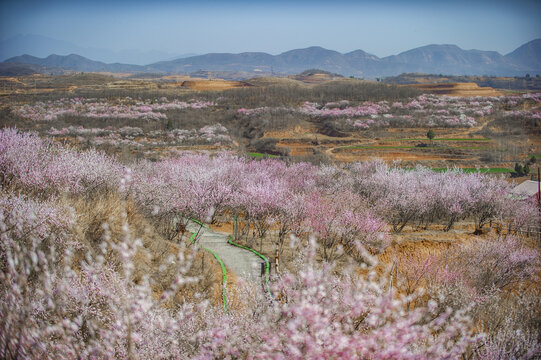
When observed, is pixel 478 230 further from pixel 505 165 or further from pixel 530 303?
pixel 505 165

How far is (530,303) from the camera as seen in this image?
1166cm

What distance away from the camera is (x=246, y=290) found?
740cm

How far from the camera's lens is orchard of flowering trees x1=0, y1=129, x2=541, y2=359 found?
4.40 metres

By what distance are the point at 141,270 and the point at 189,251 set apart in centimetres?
370

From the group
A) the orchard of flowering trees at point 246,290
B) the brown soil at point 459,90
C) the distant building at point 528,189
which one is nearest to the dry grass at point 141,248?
the orchard of flowering trees at point 246,290

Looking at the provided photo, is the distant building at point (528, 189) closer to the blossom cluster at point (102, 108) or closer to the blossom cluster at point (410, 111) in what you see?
the blossom cluster at point (410, 111)

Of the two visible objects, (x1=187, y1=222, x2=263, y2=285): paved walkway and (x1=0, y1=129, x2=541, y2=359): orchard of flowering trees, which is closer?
(x1=0, y1=129, x2=541, y2=359): orchard of flowering trees

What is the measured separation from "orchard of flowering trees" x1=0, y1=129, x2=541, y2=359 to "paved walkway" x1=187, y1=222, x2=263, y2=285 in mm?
1431

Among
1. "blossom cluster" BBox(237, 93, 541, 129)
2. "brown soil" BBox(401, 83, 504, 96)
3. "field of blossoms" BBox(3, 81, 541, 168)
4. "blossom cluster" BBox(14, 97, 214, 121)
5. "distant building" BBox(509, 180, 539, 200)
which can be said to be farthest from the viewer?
"brown soil" BBox(401, 83, 504, 96)

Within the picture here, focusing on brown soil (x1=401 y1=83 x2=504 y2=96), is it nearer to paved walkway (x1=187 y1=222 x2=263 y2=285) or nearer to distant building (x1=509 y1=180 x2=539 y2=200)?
distant building (x1=509 y1=180 x2=539 y2=200)

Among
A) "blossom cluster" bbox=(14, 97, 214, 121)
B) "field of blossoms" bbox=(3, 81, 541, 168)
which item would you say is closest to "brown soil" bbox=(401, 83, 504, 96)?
"field of blossoms" bbox=(3, 81, 541, 168)

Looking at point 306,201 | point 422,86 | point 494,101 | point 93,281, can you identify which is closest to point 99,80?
point 422,86

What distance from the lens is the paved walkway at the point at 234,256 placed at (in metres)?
13.8

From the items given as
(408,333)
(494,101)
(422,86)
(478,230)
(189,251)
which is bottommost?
(478,230)
